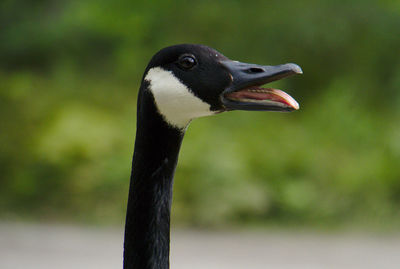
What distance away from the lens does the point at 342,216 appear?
5406 millimetres

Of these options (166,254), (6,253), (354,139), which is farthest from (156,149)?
(354,139)

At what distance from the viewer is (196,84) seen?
1.72m

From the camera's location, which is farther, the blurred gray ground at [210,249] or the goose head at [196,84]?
the blurred gray ground at [210,249]

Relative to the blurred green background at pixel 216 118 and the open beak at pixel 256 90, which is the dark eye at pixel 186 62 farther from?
the blurred green background at pixel 216 118

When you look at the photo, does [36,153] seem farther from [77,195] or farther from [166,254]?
[166,254]

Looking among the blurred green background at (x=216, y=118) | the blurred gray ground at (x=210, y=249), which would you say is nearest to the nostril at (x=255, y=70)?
the blurred gray ground at (x=210, y=249)

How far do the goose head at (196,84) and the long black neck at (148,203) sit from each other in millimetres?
99

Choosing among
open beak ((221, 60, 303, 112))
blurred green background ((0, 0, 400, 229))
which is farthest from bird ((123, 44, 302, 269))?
blurred green background ((0, 0, 400, 229))

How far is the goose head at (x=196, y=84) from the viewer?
1.69 m

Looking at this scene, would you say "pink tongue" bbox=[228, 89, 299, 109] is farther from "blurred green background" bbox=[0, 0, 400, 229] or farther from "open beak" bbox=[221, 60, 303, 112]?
"blurred green background" bbox=[0, 0, 400, 229]

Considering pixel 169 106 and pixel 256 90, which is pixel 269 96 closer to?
pixel 256 90

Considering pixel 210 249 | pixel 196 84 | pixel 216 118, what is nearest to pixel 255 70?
pixel 196 84

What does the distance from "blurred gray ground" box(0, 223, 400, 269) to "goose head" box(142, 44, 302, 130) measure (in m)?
3.03

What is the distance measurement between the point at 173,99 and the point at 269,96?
0.92 ft
